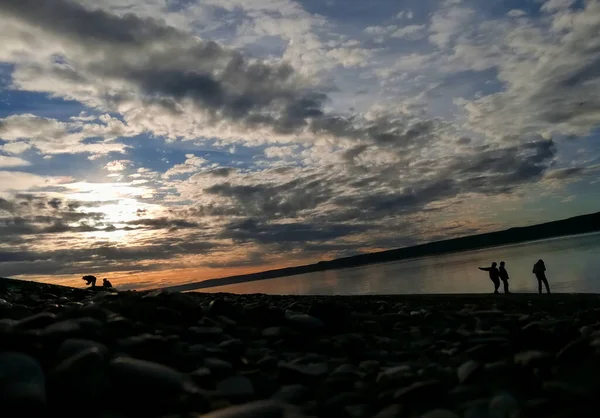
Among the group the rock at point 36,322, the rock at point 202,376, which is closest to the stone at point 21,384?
the rock at point 36,322

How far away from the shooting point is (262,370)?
3902mm

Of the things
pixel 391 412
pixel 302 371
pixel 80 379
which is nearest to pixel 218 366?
pixel 302 371

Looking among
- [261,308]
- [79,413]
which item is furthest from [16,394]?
[261,308]

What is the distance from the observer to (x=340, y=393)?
11.0ft

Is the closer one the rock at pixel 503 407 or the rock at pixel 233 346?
the rock at pixel 503 407

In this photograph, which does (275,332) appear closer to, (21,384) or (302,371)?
(302,371)

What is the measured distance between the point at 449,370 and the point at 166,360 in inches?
93.7

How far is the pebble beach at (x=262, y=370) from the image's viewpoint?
2689 mm

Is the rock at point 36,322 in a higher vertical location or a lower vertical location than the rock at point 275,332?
higher

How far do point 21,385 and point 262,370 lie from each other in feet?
6.20

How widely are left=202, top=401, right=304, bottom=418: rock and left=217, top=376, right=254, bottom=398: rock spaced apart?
0.56 m

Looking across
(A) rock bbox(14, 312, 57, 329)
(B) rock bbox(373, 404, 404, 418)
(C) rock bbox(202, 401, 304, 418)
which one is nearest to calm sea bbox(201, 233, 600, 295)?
(B) rock bbox(373, 404, 404, 418)

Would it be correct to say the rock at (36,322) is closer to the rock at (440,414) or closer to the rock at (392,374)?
the rock at (392,374)

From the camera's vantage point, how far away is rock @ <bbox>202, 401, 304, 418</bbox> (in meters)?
2.46
